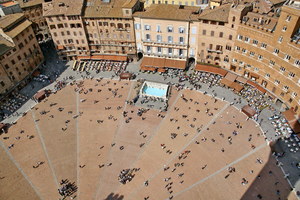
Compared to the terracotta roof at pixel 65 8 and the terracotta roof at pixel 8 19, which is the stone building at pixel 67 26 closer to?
the terracotta roof at pixel 65 8

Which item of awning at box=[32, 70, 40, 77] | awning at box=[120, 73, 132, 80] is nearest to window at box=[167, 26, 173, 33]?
awning at box=[120, 73, 132, 80]

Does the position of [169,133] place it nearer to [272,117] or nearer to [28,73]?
[272,117]

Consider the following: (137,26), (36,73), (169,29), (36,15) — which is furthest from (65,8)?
(169,29)

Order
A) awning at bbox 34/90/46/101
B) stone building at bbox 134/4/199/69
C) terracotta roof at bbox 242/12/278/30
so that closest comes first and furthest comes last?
terracotta roof at bbox 242/12/278/30 → stone building at bbox 134/4/199/69 → awning at bbox 34/90/46/101

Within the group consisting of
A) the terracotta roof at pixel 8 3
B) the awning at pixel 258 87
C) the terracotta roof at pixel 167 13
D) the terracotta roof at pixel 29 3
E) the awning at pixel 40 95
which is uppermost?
the terracotta roof at pixel 8 3

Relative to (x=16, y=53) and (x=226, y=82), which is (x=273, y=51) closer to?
(x=226, y=82)

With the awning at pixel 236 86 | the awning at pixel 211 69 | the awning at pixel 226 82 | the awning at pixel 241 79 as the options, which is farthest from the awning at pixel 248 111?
the awning at pixel 211 69

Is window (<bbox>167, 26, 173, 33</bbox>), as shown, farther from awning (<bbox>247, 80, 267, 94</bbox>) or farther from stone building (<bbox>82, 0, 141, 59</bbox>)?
awning (<bbox>247, 80, 267, 94</bbox>)
